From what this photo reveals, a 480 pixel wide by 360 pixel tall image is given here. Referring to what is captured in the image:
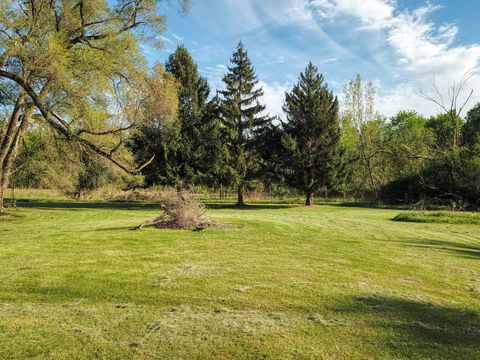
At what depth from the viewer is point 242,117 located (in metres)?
32.8

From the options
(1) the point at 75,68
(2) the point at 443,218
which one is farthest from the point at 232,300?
(2) the point at 443,218

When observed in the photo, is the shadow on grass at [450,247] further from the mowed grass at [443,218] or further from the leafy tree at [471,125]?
the leafy tree at [471,125]

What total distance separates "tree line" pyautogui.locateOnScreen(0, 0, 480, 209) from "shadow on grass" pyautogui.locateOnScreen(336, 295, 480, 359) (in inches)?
516

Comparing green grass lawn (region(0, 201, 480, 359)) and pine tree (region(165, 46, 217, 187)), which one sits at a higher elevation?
pine tree (region(165, 46, 217, 187))

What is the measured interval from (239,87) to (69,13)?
1821cm

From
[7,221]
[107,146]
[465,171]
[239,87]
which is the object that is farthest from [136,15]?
[465,171]

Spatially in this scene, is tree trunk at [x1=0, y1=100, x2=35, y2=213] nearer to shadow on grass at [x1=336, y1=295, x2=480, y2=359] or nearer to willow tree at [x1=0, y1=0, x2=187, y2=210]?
willow tree at [x1=0, y1=0, x2=187, y2=210]

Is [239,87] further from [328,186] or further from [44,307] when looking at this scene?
[44,307]

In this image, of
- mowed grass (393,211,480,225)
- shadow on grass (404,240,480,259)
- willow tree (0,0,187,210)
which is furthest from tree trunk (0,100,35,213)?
mowed grass (393,211,480,225)

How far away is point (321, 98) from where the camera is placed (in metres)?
32.3

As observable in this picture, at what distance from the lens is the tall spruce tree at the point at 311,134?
31.1 meters

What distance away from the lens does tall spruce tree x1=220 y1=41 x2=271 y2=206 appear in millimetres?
31906

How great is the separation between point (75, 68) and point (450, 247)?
14.6 m

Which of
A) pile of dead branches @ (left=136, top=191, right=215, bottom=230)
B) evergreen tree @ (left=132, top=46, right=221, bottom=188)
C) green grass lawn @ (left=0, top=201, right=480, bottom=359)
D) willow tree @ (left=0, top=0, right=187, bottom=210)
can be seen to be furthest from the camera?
evergreen tree @ (left=132, top=46, right=221, bottom=188)
